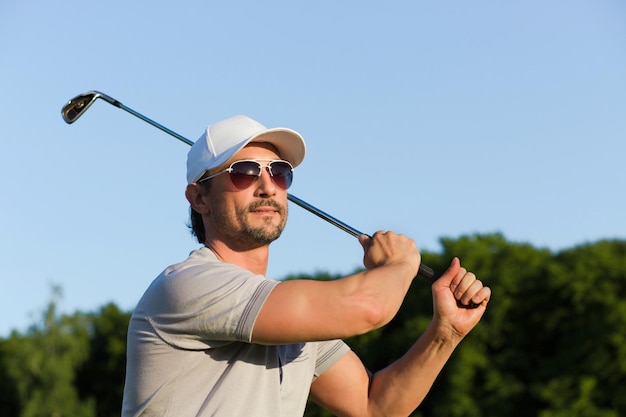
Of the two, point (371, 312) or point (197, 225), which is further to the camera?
point (197, 225)

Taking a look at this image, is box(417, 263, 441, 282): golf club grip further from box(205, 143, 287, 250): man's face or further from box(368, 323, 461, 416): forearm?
box(205, 143, 287, 250): man's face

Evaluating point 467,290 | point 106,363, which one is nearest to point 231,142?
point 467,290

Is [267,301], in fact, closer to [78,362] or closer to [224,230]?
[224,230]

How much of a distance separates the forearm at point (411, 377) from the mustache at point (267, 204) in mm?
1031

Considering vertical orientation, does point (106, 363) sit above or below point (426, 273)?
above

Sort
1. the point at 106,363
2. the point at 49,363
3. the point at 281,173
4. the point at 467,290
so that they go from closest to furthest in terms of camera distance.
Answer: the point at 281,173, the point at 467,290, the point at 106,363, the point at 49,363

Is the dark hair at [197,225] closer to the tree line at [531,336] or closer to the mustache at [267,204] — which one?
the mustache at [267,204]

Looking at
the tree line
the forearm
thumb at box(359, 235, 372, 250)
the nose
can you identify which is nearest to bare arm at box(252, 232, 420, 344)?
thumb at box(359, 235, 372, 250)

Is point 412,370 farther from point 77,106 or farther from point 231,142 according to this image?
point 77,106

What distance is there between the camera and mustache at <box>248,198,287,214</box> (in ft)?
16.9

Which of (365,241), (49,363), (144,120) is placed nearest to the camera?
(365,241)

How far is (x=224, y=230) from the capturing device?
5.14 metres

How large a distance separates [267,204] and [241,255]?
279 mm

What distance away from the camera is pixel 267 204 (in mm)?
5172
